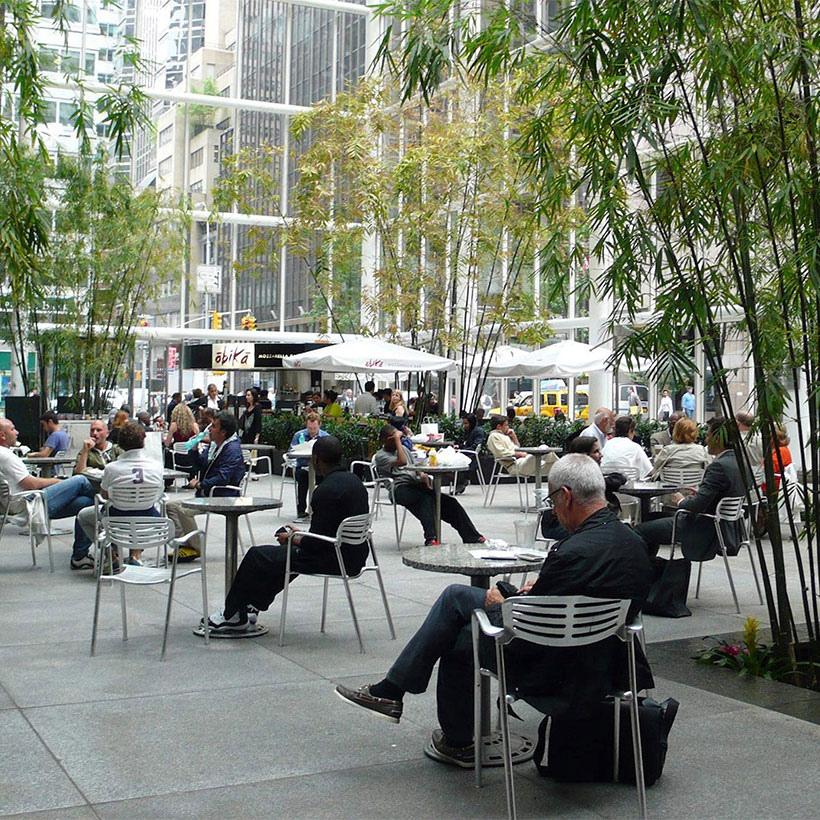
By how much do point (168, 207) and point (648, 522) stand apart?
15.4m

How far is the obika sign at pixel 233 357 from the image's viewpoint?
81.9 ft

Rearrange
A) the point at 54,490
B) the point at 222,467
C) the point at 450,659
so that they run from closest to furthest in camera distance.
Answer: the point at 450,659, the point at 54,490, the point at 222,467

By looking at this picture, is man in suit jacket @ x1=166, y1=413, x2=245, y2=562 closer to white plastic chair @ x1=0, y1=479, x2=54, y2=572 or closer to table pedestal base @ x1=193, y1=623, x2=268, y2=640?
white plastic chair @ x1=0, y1=479, x2=54, y2=572

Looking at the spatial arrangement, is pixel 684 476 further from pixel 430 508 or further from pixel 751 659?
pixel 751 659

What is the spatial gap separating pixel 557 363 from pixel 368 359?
3256 mm

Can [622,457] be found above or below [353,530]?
above

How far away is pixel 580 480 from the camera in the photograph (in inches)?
168

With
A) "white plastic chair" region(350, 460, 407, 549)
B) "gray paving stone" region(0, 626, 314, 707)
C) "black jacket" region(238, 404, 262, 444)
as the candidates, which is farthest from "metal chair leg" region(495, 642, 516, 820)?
"black jacket" region(238, 404, 262, 444)

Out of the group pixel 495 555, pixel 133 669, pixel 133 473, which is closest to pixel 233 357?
pixel 133 473

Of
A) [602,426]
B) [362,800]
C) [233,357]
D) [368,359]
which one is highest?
[233,357]

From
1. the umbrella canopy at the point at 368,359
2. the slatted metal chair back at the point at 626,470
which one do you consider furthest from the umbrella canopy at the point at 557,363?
the slatted metal chair back at the point at 626,470

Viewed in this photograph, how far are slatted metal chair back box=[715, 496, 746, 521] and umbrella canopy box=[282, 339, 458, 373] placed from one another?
9.84 m

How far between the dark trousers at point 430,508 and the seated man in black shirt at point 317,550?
149 inches

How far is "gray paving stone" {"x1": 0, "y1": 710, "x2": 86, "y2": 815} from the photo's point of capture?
396cm
